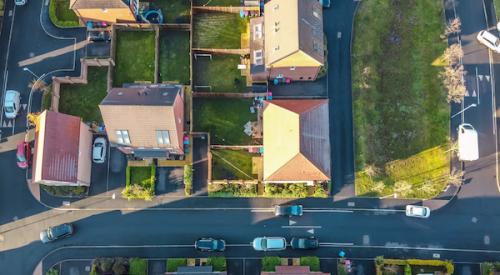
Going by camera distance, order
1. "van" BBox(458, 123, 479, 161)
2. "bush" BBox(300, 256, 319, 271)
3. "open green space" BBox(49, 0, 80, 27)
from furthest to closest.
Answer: "open green space" BBox(49, 0, 80, 27) → "van" BBox(458, 123, 479, 161) → "bush" BBox(300, 256, 319, 271)

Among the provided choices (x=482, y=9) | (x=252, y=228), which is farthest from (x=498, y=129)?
(x=252, y=228)

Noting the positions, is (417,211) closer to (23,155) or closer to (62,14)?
(23,155)

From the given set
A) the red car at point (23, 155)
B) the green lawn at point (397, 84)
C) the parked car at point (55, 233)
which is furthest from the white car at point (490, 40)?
the red car at point (23, 155)

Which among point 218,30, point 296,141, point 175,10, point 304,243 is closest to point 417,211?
point 304,243

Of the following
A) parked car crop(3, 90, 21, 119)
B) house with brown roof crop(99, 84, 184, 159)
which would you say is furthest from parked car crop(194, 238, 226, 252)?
parked car crop(3, 90, 21, 119)

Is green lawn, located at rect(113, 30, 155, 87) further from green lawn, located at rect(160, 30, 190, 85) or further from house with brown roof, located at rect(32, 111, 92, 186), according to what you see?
house with brown roof, located at rect(32, 111, 92, 186)

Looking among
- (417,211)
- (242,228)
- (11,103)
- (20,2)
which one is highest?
(20,2)

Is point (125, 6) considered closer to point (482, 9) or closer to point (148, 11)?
point (148, 11)
